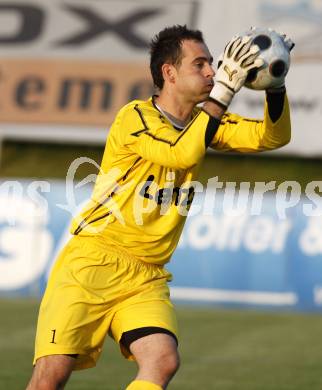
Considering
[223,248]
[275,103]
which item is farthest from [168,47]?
[223,248]

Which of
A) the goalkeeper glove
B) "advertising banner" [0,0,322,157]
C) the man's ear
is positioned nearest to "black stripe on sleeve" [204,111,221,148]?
the goalkeeper glove

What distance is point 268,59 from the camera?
4992 mm

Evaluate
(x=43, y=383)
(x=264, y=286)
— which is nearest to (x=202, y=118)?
(x=43, y=383)

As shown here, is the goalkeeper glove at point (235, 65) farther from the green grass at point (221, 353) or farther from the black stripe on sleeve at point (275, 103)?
the green grass at point (221, 353)

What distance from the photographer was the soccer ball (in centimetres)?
500

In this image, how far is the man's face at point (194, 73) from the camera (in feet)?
18.2

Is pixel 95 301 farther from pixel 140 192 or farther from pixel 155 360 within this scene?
pixel 140 192

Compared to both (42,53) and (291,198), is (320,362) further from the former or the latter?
(42,53)

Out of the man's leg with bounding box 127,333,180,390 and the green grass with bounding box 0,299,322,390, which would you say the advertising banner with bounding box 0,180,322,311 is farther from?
the man's leg with bounding box 127,333,180,390

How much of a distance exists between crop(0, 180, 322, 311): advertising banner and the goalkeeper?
28.9 ft

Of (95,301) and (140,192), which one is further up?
(140,192)

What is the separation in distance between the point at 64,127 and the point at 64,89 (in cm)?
84

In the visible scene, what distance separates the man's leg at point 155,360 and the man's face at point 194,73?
1.27 m

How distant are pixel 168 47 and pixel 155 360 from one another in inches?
66.1
